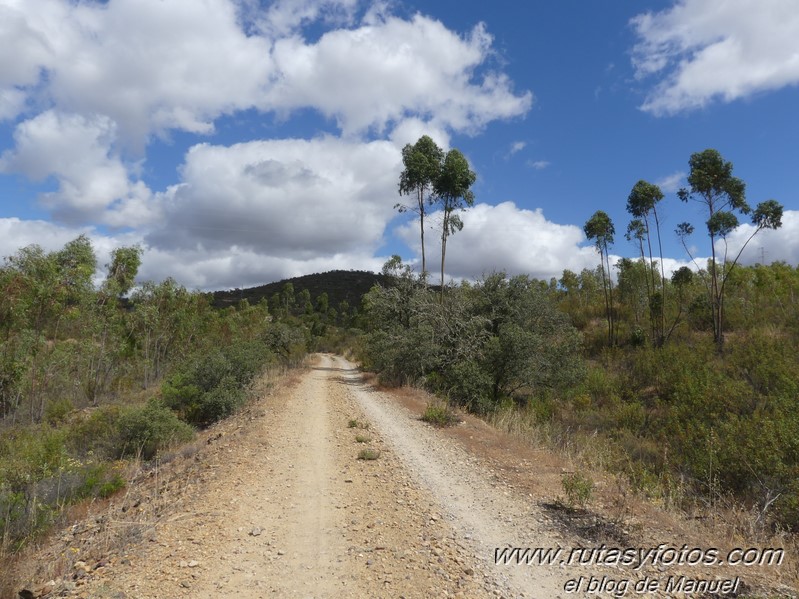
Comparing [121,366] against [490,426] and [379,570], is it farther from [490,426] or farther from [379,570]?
[379,570]

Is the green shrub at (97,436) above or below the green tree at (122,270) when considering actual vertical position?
below

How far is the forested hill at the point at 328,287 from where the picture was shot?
12712 cm

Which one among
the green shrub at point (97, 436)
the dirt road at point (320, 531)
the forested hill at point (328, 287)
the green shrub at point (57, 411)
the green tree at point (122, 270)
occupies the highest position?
the forested hill at point (328, 287)

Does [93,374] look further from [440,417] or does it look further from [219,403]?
[440,417]

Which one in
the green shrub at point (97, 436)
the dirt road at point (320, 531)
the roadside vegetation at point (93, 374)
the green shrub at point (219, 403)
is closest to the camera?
the dirt road at point (320, 531)

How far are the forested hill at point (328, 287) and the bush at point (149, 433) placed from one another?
107018 millimetres

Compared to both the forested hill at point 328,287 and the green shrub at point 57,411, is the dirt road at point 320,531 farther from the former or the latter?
the forested hill at point 328,287

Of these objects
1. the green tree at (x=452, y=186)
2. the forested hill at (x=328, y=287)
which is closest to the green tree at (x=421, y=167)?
the green tree at (x=452, y=186)

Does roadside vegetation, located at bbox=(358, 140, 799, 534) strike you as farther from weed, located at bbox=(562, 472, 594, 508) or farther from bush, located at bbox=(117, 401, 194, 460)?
bush, located at bbox=(117, 401, 194, 460)

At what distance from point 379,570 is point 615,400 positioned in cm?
1922

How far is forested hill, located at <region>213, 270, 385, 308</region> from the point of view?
127 metres

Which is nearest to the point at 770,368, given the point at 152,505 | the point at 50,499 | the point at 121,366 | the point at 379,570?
the point at 379,570

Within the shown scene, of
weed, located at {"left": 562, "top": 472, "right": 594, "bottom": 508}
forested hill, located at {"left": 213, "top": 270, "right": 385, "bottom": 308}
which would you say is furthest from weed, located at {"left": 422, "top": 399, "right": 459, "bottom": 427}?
forested hill, located at {"left": 213, "top": 270, "right": 385, "bottom": 308}

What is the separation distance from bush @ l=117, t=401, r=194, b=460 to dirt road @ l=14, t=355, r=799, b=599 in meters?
3.40
